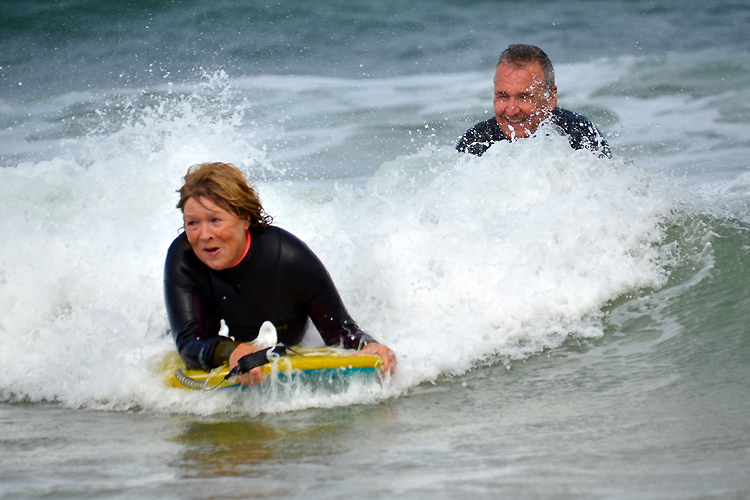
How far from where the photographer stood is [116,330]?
4148 millimetres

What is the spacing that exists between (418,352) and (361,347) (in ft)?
1.21

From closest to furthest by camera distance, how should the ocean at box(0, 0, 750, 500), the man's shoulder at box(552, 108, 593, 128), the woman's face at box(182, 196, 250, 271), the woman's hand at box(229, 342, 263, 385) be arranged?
the ocean at box(0, 0, 750, 500) → the woman's hand at box(229, 342, 263, 385) → the woman's face at box(182, 196, 250, 271) → the man's shoulder at box(552, 108, 593, 128)

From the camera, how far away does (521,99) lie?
506 cm

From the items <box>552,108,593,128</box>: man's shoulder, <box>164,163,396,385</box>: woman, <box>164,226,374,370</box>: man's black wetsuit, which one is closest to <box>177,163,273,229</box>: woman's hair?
<box>164,163,396,385</box>: woman

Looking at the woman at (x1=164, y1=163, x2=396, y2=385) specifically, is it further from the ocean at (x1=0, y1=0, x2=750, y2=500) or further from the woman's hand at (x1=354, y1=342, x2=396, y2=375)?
the ocean at (x1=0, y1=0, x2=750, y2=500)

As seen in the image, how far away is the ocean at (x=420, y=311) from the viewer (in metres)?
2.29

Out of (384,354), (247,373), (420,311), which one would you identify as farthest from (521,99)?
(247,373)

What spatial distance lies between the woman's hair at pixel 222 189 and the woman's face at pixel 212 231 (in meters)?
0.02

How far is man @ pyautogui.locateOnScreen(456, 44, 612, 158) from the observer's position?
4.99 metres

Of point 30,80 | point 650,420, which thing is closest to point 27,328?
point 650,420

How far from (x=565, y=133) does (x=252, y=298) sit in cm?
285

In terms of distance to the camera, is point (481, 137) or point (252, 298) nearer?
point (252, 298)

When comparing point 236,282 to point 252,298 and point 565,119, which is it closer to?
point 252,298

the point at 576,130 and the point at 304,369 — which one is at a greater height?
the point at 576,130
